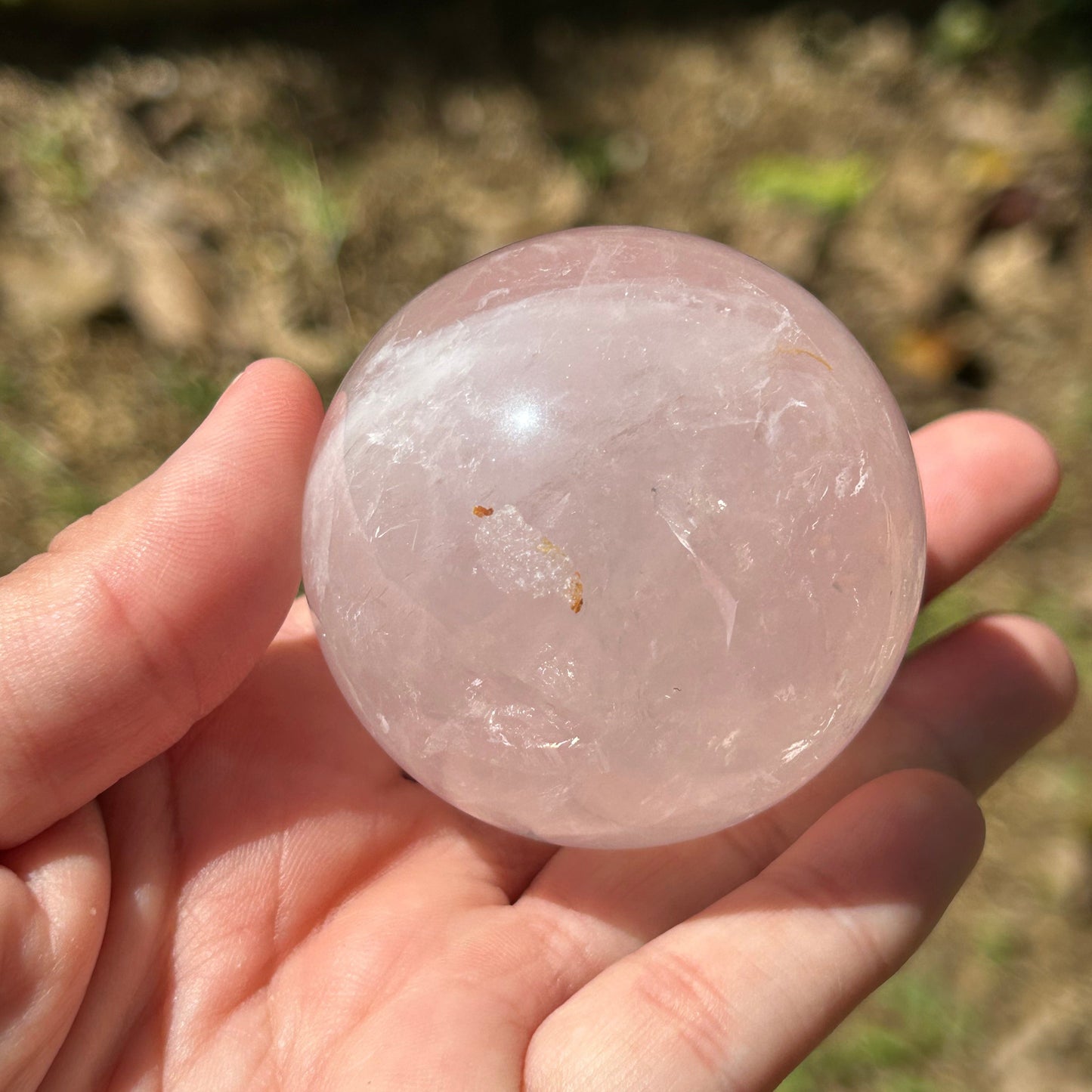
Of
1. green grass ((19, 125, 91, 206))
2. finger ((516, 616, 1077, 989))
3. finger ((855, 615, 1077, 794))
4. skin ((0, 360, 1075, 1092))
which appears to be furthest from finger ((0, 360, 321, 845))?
green grass ((19, 125, 91, 206))

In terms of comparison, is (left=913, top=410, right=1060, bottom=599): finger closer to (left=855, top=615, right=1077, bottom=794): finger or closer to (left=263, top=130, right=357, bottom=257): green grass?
(left=855, top=615, right=1077, bottom=794): finger

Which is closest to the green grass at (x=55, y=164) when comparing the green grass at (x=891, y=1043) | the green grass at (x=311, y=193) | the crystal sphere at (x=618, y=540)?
the green grass at (x=311, y=193)

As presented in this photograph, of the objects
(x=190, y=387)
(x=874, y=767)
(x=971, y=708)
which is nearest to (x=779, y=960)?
(x=874, y=767)

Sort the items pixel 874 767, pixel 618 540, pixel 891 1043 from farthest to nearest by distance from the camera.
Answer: pixel 891 1043, pixel 874 767, pixel 618 540

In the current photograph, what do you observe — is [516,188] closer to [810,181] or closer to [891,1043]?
[810,181]

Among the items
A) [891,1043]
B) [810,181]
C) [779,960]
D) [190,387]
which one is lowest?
[891,1043]
